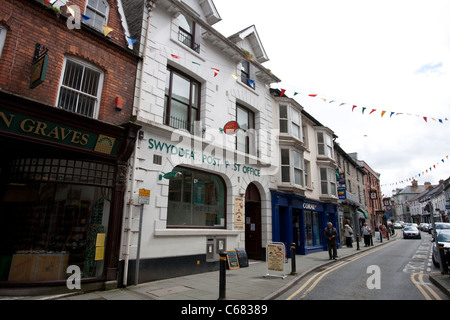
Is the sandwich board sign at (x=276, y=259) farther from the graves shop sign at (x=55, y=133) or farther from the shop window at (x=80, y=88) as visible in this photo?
the shop window at (x=80, y=88)

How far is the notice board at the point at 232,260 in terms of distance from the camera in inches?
389

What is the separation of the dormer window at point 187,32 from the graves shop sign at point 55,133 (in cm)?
576

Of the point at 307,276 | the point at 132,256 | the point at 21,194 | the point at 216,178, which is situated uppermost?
the point at 216,178

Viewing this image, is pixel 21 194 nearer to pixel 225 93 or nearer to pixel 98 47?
pixel 98 47

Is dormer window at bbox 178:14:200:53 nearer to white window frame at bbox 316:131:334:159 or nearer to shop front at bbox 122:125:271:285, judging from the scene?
shop front at bbox 122:125:271:285

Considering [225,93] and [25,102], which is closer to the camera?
[25,102]

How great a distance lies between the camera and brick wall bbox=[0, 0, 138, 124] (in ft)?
21.1

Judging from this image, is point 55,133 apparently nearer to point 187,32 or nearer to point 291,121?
point 187,32

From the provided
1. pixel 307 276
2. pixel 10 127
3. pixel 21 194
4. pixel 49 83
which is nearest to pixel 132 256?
pixel 21 194

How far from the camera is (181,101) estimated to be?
10.5 metres

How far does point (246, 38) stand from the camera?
583 inches

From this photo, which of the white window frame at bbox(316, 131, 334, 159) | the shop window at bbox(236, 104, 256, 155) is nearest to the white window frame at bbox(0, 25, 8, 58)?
the shop window at bbox(236, 104, 256, 155)

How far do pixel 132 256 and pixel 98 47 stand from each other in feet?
21.3
